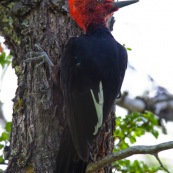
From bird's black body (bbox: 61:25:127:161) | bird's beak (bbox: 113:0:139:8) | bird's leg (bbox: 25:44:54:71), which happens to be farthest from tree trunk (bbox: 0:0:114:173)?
bird's beak (bbox: 113:0:139:8)

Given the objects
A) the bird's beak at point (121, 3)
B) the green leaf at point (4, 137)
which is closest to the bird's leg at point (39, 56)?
the green leaf at point (4, 137)

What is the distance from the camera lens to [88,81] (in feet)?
11.5

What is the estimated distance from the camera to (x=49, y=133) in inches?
141

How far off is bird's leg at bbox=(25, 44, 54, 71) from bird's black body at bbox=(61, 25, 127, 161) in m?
0.12

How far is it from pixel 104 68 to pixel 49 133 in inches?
22.1

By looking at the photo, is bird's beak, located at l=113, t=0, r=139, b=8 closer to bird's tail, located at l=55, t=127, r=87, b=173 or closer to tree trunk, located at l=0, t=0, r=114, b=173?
tree trunk, located at l=0, t=0, r=114, b=173

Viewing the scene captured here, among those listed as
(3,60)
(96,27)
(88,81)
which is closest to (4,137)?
(3,60)

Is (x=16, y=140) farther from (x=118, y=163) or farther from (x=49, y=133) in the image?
(x=118, y=163)

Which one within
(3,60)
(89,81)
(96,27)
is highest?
(96,27)

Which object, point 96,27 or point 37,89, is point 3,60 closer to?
point 37,89

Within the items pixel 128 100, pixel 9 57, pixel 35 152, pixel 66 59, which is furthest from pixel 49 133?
pixel 128 100

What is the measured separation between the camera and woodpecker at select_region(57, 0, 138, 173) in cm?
333

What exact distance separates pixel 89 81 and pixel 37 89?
1.36 feet

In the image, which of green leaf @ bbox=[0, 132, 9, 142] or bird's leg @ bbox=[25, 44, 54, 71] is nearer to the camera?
bird's leg @ bbox=[25, 44, 54, 71]
